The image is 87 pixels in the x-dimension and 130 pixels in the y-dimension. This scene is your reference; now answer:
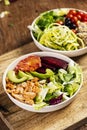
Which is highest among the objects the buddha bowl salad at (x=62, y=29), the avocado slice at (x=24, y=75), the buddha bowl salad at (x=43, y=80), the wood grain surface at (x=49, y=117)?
the buddha bowl salad at (x=62, y=29)

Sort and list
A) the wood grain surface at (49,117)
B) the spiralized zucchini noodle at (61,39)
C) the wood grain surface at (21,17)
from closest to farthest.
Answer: the wood grain surface at (49,117), the spiralized zucchini noodle at (61,39), the wood grain surface at (21,17)

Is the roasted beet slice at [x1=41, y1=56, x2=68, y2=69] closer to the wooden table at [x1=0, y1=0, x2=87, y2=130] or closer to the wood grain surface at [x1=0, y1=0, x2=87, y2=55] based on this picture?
the wooden table at [x1=0, y1=0, x2=87, y2=130]

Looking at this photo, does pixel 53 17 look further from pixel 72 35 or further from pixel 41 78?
pixel 41 78

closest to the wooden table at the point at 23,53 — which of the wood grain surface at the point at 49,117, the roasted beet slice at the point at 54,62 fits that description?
the wood grain surface at the point at 49,117

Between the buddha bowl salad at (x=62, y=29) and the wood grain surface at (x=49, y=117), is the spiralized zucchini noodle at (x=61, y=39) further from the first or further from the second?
the wood grain surface at (x=49, y=117)

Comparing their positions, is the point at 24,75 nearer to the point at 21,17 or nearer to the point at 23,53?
the point at 23,53

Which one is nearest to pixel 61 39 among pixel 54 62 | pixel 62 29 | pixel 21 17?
pixel 62 29

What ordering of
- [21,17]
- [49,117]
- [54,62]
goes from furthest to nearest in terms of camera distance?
[21,17] < [54,62] < [49,117]
